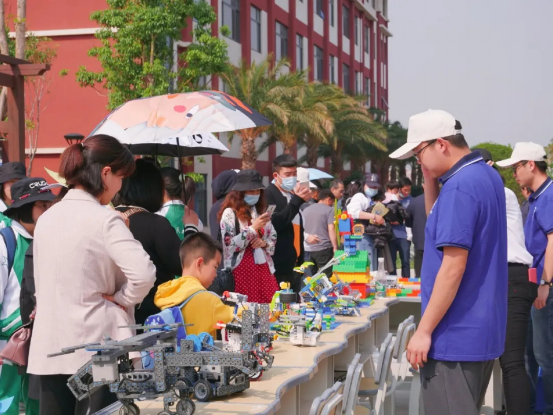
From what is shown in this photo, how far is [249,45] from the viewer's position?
26.4 metres

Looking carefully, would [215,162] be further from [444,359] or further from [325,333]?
[444,359]

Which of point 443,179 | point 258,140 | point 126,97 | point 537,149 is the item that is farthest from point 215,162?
point 443,179

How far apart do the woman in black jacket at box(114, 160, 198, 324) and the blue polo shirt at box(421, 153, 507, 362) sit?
64.4 inches

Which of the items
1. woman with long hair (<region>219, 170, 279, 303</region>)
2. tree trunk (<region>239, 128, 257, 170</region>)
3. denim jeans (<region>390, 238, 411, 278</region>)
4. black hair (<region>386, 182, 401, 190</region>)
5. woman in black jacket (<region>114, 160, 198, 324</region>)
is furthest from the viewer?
tree trunk (<region>239, 128, 257, 170</region>)

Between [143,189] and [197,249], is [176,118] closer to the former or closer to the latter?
[143,189]

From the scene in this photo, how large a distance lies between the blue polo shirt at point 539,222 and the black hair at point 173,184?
2.68 m

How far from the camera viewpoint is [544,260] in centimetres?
560

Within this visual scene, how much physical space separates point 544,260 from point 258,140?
73.1 feet

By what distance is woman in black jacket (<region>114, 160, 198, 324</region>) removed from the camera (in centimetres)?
434

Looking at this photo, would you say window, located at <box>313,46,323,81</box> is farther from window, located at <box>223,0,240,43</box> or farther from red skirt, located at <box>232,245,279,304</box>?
red skirt, located at <box>232,245,279,304</box>

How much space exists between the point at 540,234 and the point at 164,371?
367cm

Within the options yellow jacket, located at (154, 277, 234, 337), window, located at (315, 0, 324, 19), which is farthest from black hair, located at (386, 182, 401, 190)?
window, located at (315, 0, 324, 19)

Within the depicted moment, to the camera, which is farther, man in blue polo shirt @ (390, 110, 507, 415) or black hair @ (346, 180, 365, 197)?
black hair @ (346, 180, 365, 197)

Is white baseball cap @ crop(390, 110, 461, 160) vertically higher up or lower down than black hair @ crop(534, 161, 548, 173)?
higher up
